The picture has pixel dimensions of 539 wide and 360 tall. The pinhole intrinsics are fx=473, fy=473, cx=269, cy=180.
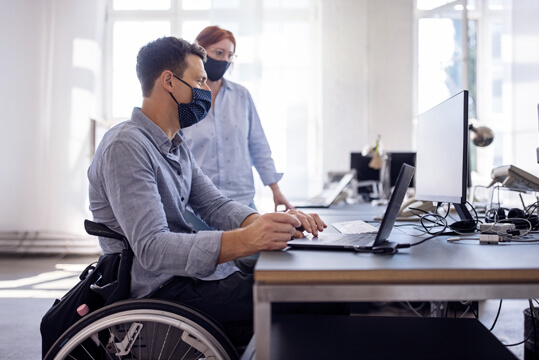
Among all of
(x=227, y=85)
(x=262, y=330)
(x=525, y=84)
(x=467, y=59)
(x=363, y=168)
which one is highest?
(x=467, y=59)

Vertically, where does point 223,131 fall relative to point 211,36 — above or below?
below

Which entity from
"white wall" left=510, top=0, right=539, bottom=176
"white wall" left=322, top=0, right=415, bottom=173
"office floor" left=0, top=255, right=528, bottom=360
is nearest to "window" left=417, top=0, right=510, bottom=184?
"white wall" left=322, top=0, right=415, bottom=173

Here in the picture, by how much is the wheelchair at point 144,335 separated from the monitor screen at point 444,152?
0.79 meters

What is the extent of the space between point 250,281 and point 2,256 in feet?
15.8

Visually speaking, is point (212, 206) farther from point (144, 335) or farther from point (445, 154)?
point (445, 154)

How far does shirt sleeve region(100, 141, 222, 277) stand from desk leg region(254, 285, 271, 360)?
0.90 ft

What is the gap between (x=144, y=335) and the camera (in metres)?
1.12

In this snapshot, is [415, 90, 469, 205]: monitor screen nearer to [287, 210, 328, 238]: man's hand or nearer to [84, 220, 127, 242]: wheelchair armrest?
[287, 210, 328, 238]: man's hand

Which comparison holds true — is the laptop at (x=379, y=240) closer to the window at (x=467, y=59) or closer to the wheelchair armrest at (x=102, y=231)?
the wheelchair armrest at (x=102, y=231)

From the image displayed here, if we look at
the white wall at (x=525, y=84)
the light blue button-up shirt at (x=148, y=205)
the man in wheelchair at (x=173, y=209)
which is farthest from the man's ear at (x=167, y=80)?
the white wall at (x=525, y=84)

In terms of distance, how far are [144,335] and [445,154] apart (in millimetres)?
1055

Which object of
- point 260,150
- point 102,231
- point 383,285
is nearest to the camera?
point 383,285

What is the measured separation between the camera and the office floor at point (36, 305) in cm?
257

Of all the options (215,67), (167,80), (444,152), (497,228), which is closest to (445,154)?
(444,152)
